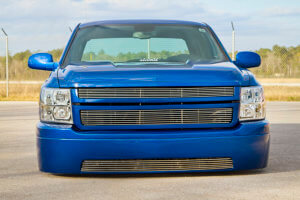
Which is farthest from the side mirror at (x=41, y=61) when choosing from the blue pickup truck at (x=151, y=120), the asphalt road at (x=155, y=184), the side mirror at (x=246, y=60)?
the side mirror at (x=246, y=60)

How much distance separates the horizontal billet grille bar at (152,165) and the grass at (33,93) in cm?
1603

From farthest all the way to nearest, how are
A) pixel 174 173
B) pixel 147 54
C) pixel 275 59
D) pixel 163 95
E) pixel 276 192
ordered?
pixel 275 59, pixel 147 54, pixel 174 173, pixel 163 95, pixel 276 192

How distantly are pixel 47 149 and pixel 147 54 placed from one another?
6.30ft

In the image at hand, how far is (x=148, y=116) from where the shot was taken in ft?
17.4

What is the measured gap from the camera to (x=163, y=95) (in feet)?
17.4

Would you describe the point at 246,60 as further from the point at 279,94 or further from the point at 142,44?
the point at 279,94

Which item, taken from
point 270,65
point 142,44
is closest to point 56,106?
point 142,44

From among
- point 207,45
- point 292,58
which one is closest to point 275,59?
point 292,58

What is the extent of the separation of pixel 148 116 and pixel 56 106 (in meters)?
0.85

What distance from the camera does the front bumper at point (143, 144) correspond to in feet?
17.2

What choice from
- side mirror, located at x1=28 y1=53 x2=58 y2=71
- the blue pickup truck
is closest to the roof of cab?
side mirror, located at x1=28 y1=53 x2=58 y2=71

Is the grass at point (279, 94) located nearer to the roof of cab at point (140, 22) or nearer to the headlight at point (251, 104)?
the roof of cab at point (140, 22)

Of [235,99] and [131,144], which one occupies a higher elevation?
[235,99]

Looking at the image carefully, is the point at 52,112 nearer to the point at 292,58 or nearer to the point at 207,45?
the point at 207,45
